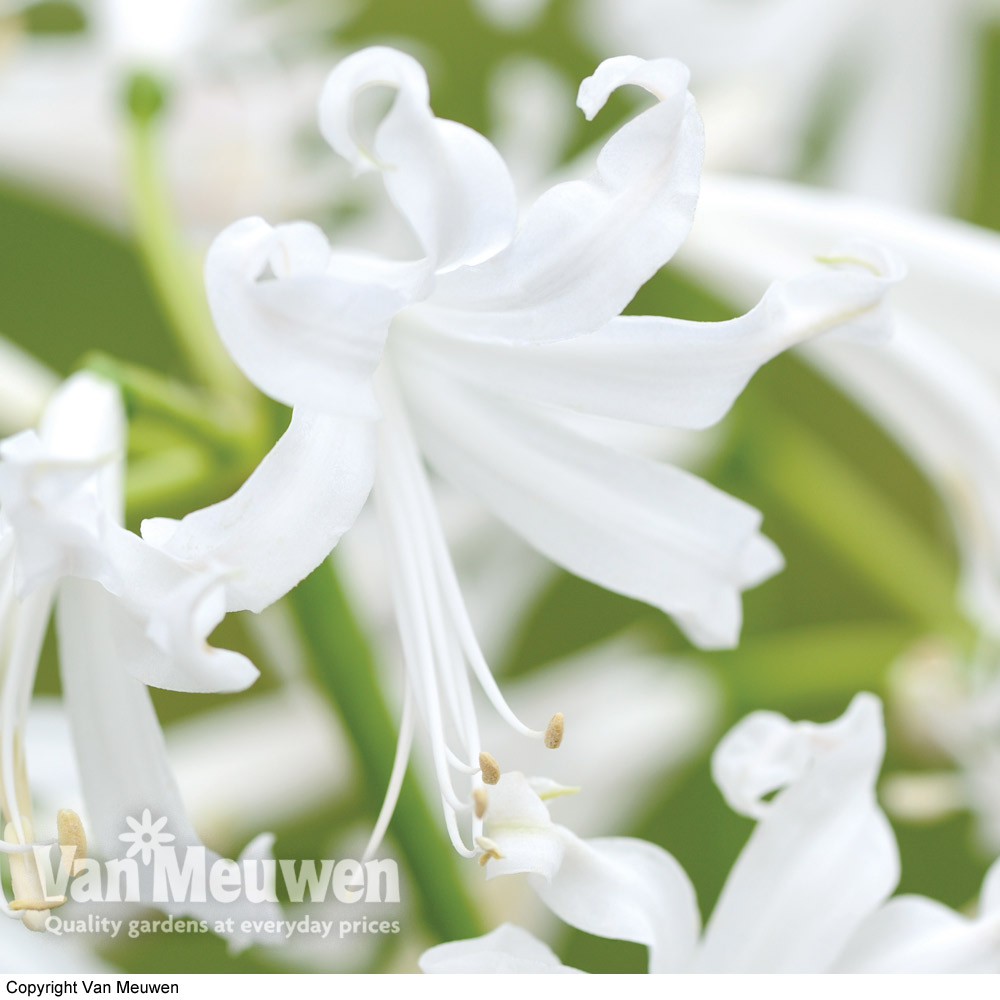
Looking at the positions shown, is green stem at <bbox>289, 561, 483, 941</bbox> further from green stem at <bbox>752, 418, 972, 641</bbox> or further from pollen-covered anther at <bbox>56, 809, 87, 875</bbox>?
green stem at <bbox>752, 418, 972, 641</bbox>

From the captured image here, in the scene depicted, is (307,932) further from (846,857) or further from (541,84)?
(541,84)

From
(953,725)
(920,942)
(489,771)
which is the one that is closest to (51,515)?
(489,771)

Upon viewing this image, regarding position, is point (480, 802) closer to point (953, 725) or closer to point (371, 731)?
point (371, 731)

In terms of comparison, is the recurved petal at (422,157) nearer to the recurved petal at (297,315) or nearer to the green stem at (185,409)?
the recurved petal at (297,315)

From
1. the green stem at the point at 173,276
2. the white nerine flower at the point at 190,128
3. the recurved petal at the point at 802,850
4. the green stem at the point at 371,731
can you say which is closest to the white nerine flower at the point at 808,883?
the recurved petal at the point at 802,850

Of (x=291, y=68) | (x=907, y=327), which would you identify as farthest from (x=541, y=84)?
(x=907, y=327)

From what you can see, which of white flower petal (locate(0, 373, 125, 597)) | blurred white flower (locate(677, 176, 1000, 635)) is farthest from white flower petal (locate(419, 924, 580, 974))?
blurred white flower (locate(677, 176, 1000, 635))
